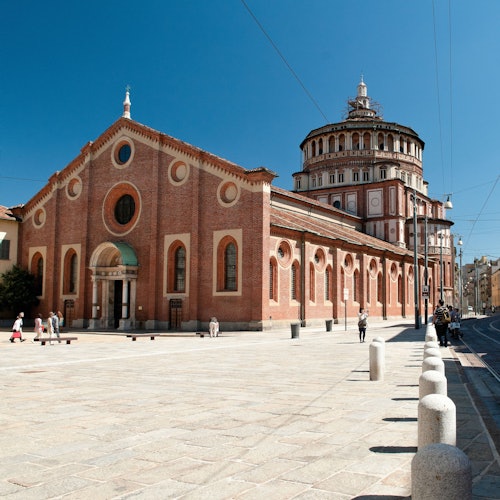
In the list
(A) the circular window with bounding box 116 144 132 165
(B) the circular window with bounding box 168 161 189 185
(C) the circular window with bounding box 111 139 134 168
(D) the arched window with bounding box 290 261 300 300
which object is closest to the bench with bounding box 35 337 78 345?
(B) the circular window with bounding box 168 161 189 185

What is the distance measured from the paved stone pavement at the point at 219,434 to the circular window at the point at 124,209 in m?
26.3

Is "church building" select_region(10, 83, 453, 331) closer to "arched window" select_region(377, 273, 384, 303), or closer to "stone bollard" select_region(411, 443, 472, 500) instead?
"arched window" select_region(377, 273, 384, 303)

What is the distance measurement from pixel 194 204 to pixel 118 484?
30.4 metres

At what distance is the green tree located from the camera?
40.7m

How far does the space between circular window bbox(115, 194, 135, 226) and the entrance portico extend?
2206mm

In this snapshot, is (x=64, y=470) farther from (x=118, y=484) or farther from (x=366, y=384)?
(x=366, y=384)

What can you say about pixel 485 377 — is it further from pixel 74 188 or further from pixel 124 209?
pixel 74 188

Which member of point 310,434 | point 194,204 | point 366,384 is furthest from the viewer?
point 194,204

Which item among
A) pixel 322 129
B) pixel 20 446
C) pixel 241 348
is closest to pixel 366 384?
pixel 20 446

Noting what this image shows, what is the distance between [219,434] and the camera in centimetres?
673

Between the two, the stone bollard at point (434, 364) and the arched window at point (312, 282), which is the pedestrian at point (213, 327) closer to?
the arched window at point (312, 282)

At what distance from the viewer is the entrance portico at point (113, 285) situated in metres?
36.4

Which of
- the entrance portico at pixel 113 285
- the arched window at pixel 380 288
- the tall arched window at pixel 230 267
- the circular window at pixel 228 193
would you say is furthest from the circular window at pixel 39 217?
the arched window at pixel 380 288

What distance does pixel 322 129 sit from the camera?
209 ft
